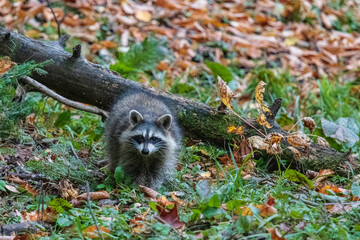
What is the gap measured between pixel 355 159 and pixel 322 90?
2.59 meters

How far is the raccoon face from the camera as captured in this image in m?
5.39

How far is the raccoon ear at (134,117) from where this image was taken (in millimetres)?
5387

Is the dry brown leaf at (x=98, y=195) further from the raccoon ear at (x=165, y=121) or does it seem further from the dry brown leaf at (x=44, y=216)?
the raccoon ear at (x=165, y=121)

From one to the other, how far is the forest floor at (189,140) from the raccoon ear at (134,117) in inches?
26.0

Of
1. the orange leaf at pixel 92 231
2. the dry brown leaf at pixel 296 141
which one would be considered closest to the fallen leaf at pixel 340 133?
the dry brown leaf at pixel 296 141

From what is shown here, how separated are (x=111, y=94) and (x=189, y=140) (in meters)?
1.08

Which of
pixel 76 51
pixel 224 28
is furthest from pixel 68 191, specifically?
pixel 224 28

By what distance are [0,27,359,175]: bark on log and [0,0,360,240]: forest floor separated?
0.55 ft

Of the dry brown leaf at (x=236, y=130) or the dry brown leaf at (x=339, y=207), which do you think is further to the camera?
the dry brown leaf at (x=236, y=130)

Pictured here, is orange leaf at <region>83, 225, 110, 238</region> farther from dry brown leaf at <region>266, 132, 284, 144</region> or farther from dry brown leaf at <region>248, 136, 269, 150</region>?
dry brown leaf at <region>266, 132, 284, 144</region>

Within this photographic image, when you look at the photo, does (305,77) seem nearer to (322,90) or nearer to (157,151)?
(322,90)

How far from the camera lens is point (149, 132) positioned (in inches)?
213

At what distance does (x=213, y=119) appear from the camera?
567 centimetres

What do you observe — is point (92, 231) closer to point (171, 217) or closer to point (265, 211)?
point (171, 217)
